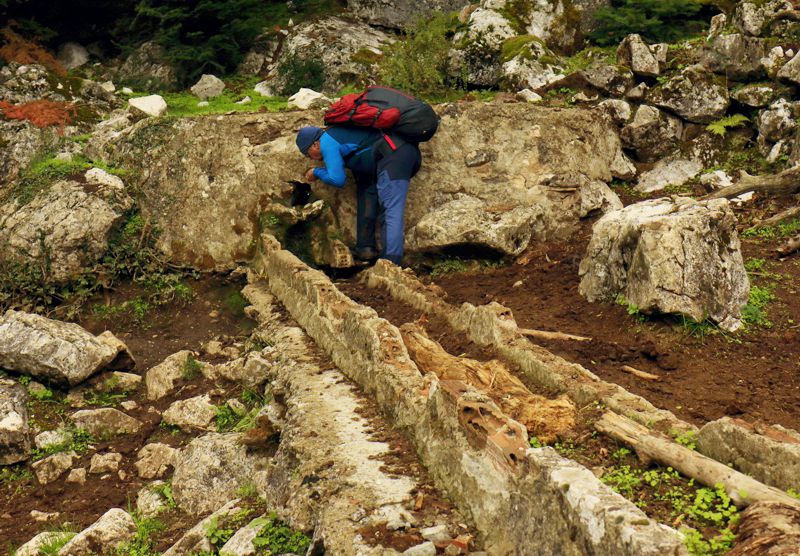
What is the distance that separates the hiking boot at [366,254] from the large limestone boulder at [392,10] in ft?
29.0

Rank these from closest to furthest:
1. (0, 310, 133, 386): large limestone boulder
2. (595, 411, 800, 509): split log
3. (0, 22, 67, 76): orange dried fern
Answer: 1. (595, 411, 800, 509): split log
2. (0, 310, 133, 386): large limestone boulder
3. (0, 22, 67, 76): orange dried fern

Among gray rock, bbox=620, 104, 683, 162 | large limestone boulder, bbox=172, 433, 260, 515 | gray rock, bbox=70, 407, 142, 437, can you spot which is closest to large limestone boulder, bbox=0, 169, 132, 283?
gray rock, bbox=70, 407, 142, 437

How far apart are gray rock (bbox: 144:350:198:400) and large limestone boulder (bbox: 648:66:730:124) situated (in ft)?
27.9

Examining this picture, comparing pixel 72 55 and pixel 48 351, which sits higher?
pixel 72 55

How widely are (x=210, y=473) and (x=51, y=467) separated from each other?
1948 mm

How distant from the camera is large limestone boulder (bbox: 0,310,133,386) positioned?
361 inches

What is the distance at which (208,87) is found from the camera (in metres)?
15.9

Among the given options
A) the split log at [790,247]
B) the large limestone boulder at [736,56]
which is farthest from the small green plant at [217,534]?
the large limestone boulder at [736,56]

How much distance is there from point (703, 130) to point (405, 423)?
9328 mm

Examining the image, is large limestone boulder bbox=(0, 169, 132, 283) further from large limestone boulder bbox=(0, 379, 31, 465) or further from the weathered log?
the weathered log

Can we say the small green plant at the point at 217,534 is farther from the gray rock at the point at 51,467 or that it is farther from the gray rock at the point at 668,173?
the gray rock at the point at 668,173

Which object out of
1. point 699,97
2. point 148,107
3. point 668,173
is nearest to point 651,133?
point 668,173

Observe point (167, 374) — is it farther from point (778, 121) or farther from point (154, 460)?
point (778, 121)

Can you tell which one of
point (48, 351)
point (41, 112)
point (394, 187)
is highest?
point (41, 112)
